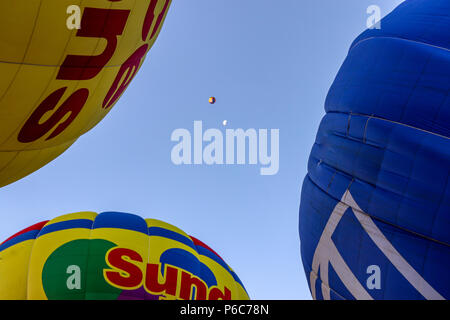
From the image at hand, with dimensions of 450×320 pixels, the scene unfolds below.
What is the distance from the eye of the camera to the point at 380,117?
4.11m

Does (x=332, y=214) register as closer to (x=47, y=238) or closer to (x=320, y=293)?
(x=320, y=293)

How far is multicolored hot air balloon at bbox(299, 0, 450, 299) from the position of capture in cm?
356

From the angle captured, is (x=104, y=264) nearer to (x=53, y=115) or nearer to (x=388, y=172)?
(x=53, y=115)

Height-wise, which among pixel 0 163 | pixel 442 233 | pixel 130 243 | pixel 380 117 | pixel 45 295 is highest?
pixel 380 117

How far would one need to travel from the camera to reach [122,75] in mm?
4309

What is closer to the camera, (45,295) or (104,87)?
(104,87)

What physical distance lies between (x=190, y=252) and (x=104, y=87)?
12.1 ft

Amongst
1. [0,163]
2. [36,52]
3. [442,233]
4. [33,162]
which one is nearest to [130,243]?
[33,162]

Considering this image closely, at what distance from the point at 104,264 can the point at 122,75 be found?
3003 millimetres

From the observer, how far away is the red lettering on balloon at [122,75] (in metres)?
4.22

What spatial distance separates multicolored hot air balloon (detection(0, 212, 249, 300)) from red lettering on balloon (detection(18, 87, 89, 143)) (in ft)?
8.79

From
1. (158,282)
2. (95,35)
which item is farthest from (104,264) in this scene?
(95,35)

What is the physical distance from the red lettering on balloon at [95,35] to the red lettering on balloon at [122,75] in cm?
41

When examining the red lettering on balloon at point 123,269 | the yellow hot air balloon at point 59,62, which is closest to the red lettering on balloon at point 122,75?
the yellow hot air balloon at point 59,62
